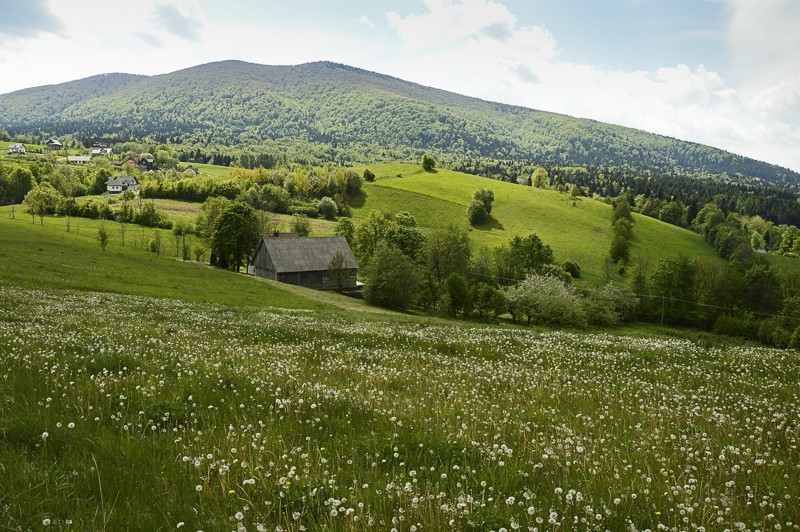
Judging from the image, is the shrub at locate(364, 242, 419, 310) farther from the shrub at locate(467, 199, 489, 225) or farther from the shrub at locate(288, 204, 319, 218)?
the shrub at locate(467, 199, 489, 225)

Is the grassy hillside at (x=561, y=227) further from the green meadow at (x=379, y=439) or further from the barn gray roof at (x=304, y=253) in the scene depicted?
the green meadow at (x=379, y=439)

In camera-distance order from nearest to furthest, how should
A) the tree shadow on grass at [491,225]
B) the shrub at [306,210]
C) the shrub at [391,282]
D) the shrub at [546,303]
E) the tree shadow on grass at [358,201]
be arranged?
the shrub at [391,282], the shrub at [546,303], the tree shadow on grass at [491,225], the shrub at [306,210], the tree shadow on grass at [358,201]

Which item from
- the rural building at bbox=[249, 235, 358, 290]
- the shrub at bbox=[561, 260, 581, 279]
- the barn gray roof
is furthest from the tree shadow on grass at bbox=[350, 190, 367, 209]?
the rural building at bbox=[249, 235, 358, 290]

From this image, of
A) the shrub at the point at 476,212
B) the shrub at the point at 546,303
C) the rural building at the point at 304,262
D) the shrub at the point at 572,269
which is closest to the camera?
the shrub at the point at 546,303

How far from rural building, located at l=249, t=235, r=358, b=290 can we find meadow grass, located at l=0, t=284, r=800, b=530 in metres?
85.9

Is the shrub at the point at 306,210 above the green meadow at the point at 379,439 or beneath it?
above

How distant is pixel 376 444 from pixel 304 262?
96.1 meters

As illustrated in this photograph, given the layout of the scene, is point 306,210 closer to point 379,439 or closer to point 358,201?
point 358,201

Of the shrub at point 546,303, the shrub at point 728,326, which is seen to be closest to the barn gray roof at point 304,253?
the shrub at point 546,303

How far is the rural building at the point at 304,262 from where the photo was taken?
321 feet

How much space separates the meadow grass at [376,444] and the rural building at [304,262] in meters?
85.9

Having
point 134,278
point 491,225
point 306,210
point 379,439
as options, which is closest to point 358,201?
point 306,210

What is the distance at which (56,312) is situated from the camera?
2159 centimetres

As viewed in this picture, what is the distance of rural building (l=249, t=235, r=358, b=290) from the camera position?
97750 mm
